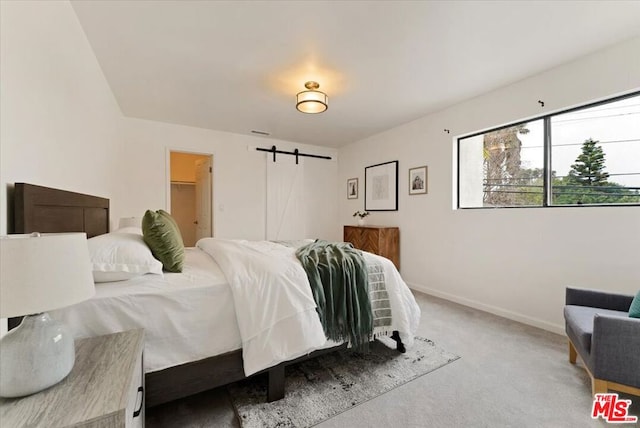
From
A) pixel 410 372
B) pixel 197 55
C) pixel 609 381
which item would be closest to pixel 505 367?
pixel 609 381

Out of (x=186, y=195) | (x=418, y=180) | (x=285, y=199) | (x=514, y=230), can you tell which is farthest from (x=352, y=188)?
(x=186, y=195)

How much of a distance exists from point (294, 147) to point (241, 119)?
4.86 feet

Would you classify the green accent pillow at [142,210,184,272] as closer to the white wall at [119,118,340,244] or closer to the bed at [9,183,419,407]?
the bed at [9,183,419,407]

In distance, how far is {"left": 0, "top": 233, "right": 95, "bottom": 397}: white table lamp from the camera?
0.66 metres

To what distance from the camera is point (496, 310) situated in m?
3.07

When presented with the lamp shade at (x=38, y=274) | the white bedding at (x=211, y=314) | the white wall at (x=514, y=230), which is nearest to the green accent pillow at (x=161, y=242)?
the white bedding at (x=211, y=314)

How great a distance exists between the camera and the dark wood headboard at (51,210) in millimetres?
1202

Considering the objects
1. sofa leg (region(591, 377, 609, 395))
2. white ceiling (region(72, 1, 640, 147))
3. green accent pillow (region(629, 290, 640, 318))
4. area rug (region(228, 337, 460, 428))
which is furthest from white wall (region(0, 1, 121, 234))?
green accent pillow (region(629, 290, 640, 318))

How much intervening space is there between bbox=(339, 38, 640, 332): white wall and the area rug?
4.55 ft

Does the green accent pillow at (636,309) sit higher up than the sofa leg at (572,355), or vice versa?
the green accent pillow at (636,309)

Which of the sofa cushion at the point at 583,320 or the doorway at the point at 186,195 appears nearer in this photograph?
the sofa cushion at the point at 583,320

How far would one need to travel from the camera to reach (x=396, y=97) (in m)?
3.29

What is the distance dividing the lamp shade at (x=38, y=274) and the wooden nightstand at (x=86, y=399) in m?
0.29

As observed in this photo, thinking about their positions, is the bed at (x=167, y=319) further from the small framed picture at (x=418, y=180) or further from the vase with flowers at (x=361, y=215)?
the vase with flowers at (x=361, y=215)
